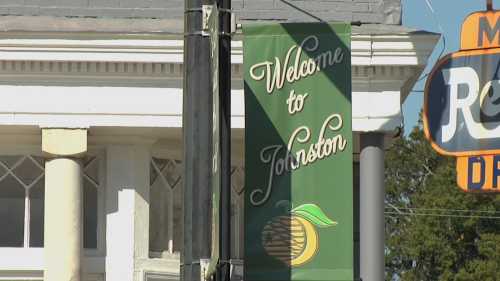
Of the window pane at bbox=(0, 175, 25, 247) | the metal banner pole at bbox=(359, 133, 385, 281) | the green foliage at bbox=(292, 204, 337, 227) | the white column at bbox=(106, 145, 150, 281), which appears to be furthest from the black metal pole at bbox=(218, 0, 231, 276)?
the window pane at bbox=(0, 175, 25, 247)

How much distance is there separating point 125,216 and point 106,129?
1.03m

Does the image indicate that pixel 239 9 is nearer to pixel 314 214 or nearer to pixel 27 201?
pixel 27 201

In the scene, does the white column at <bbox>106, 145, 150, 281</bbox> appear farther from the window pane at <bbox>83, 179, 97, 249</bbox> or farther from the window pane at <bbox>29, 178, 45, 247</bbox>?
the window pane at <bbox>29, 178, 45, 247</bbox>

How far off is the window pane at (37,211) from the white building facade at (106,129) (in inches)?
0.4

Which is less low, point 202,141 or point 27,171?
point 27,171

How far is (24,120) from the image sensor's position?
19.5 metres

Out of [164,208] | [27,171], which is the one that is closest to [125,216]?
[164,208]

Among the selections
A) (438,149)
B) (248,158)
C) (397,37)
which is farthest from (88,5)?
(248,158)

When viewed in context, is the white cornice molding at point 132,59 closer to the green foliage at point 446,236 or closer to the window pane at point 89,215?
the window pane at point 89,215

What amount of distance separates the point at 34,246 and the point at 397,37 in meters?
4.65

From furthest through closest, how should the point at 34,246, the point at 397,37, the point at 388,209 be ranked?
the point at 388,209, the point at 34,246, the point at 397,37

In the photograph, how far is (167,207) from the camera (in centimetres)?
2067

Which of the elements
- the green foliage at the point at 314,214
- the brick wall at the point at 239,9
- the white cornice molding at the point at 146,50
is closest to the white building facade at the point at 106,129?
the white cornice molding at the point at 146,50

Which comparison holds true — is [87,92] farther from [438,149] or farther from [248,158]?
[248,158]
